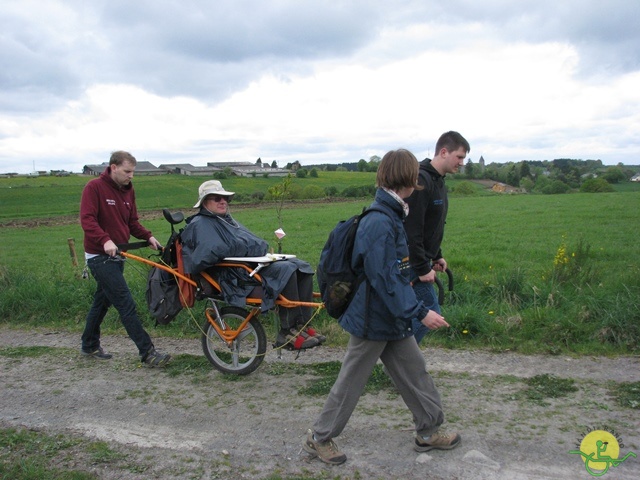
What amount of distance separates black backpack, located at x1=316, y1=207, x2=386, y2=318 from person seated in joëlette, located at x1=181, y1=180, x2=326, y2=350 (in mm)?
1530

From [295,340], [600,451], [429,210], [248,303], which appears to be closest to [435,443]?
[600,451]

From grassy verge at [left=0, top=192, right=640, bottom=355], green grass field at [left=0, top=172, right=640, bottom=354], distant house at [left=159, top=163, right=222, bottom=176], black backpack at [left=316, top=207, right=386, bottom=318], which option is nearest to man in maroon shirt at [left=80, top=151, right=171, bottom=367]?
grassy verge at [left=0, top=192, right=640, bottom=355]

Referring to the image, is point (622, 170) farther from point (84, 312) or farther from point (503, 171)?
point (84, 312)

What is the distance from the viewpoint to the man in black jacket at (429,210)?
166 inches

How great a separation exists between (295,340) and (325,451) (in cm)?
162

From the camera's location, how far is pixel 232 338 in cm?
529

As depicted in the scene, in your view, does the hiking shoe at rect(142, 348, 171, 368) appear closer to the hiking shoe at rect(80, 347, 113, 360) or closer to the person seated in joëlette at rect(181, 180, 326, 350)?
the hiking shoe at rect(80, 347, 113, 360)

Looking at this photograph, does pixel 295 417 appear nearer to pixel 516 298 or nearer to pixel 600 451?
pixel 600 451

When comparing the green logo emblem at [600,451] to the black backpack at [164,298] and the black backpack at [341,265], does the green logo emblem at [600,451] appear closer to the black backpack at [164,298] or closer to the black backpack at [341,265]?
the black backpack at [341,265]

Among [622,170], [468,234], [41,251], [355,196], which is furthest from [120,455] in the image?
[622,170]

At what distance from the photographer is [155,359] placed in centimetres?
556

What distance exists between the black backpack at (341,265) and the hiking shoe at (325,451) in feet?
3.00

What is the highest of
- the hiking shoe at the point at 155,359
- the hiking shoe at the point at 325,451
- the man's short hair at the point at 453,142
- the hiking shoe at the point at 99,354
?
the man's short hair at the point at 453,142

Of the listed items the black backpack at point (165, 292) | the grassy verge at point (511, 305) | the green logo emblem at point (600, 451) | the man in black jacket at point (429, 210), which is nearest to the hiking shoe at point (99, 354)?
the grassy verge at point (511, 305)
